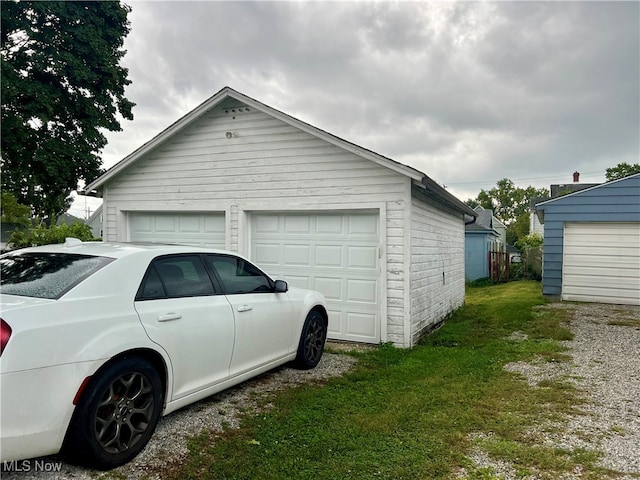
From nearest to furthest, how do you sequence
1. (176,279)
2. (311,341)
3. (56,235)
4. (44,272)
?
1. (44,272)
2. (176,279)
3. (311,341)
4. (56,235)

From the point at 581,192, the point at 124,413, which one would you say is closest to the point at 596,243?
the point at 581,192

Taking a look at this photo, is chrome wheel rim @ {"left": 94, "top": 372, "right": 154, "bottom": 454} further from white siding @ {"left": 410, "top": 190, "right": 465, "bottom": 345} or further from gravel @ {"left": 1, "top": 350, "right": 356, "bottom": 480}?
white siding @ {"left": 410, "top": 190, "right": 465, "bottom": 345}

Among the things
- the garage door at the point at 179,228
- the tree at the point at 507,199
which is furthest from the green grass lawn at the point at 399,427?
the tree at the point at 507,199

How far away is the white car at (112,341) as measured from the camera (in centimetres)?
237

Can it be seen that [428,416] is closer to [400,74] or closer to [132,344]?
[132,344]

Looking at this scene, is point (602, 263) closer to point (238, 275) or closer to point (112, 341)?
point (238, 275)

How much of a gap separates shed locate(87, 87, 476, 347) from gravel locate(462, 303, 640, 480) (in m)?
2.19

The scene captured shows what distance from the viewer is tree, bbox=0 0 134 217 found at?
15.2 m

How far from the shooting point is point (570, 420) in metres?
3.89

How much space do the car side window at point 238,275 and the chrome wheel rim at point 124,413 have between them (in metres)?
1.23

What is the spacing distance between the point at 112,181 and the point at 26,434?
23.6 feet

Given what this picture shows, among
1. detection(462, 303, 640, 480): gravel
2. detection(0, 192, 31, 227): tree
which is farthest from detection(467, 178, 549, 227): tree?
detection(462, 303, 640, 480): gravel

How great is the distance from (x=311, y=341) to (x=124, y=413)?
280cm

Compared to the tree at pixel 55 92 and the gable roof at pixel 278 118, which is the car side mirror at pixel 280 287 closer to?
the gable roof at pixel 278 118
